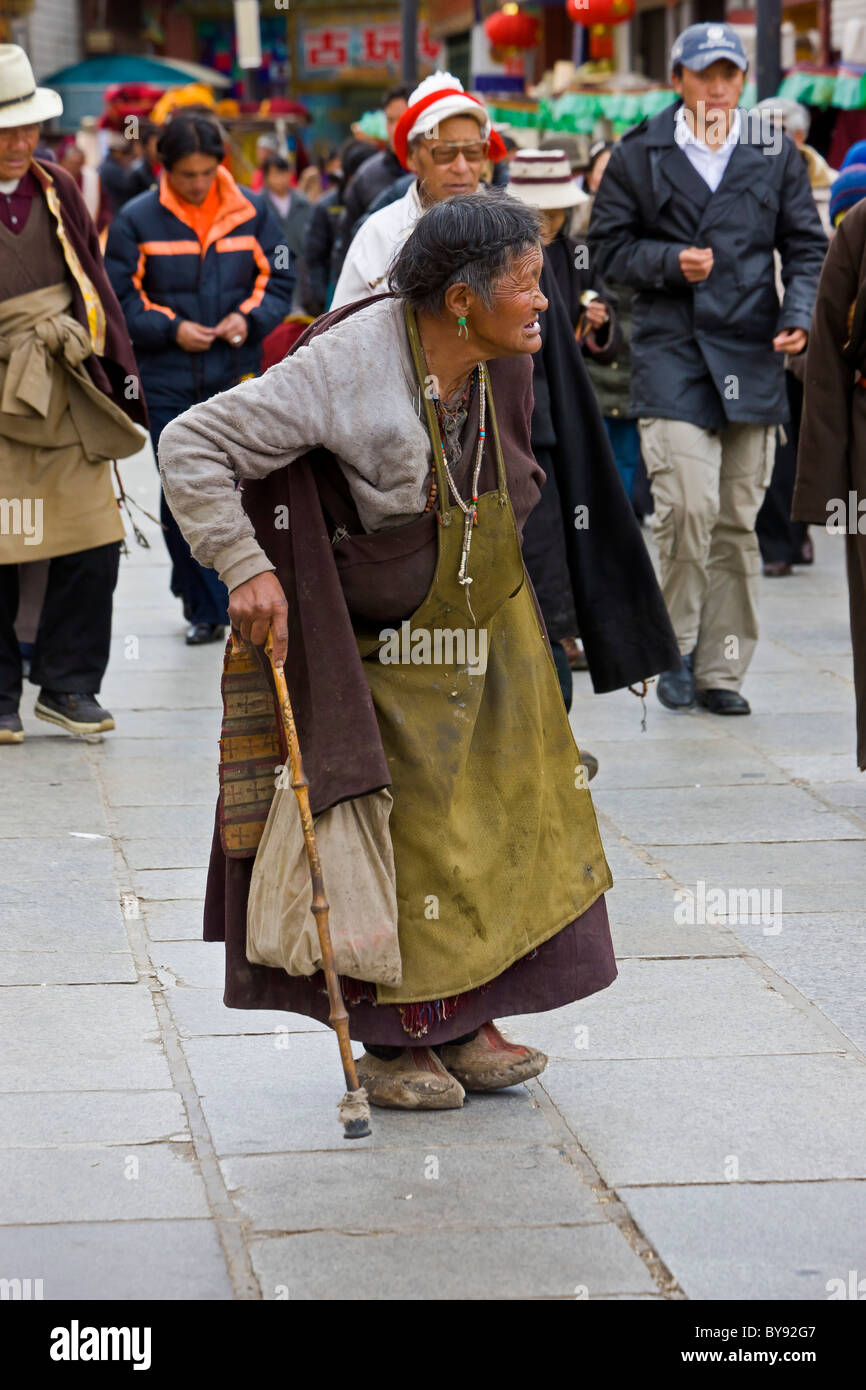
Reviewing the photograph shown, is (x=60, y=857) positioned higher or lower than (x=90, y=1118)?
lower

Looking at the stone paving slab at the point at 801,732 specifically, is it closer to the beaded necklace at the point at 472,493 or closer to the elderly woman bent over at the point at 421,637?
the elderly woman bent over at the point at 421,637

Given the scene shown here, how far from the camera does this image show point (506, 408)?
12.1 ft

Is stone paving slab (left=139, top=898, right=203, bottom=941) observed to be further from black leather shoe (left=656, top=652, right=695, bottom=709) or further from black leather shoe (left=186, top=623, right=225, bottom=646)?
black leather shoe (left=186, top=623, right=225, bottom=646)

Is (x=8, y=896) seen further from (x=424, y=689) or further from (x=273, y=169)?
(x=273, y=169)

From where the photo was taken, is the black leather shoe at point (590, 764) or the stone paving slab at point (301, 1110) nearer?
the stone paving slab at point (301, 1110)

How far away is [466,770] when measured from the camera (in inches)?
143

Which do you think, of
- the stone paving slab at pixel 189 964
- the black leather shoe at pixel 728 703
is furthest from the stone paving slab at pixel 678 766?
the stone paving slab at pixel 189 964

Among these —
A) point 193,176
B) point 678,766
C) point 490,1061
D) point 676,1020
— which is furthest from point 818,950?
point 193,176

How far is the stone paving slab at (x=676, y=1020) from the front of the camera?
4.01 meters

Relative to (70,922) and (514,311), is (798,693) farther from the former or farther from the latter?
(514,311)

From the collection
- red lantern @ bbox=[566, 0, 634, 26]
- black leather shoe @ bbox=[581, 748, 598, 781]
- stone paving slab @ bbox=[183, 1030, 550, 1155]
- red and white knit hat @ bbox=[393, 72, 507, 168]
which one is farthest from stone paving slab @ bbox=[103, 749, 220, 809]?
red lantern @ bbox=[566, 0, 634, 26]

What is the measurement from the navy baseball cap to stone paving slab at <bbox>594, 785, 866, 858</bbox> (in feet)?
7.94

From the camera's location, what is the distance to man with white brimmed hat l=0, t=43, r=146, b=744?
6.54m

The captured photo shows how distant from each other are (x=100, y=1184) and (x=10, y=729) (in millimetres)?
3622
